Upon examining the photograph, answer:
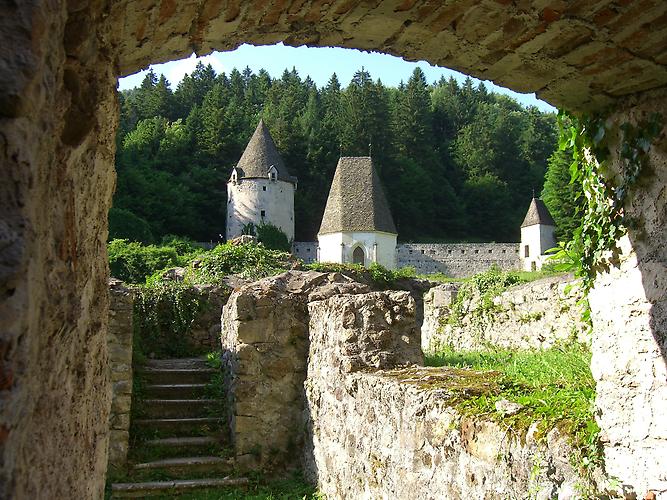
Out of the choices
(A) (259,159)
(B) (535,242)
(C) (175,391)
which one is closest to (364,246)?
(A) (259,159)

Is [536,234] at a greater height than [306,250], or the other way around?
[536,234]

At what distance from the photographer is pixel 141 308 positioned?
12.0 metres

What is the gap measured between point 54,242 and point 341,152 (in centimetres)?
5892

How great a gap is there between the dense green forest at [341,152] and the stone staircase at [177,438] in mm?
A: 37734

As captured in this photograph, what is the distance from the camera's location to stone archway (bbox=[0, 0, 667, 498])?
60.3 inches

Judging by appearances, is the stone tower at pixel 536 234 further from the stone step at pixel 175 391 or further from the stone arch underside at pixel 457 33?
the stone arch underside at pixel 457 33

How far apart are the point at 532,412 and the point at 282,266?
1468 centimetres

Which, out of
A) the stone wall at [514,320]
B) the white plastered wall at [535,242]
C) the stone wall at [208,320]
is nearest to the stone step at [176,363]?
the stone wall at [208,320]

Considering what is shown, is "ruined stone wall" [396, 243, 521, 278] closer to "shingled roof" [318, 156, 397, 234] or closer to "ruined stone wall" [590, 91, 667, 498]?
"shingled roof" [318, 156, 397, 234]

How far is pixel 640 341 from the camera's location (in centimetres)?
336

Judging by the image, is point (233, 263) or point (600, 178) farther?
point (233, 263)

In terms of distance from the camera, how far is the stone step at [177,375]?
1016 cm

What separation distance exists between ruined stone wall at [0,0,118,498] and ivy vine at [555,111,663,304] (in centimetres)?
240

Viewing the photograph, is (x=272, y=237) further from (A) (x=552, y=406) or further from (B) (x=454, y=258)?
(A) (x=552, y=406)
